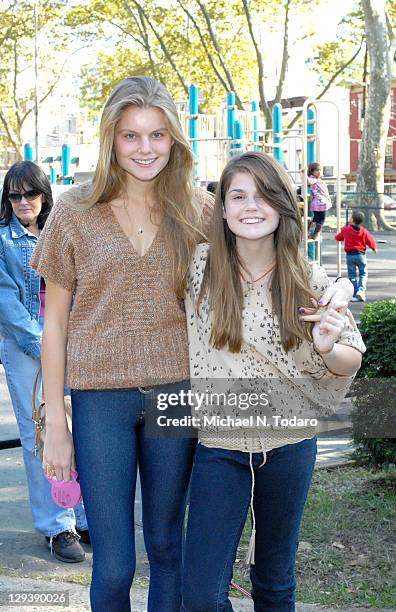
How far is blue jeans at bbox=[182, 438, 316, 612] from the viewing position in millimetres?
2660

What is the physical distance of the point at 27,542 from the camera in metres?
→ 4.54

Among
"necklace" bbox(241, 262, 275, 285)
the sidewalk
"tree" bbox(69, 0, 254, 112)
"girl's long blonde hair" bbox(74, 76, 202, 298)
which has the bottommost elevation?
the sidewalk

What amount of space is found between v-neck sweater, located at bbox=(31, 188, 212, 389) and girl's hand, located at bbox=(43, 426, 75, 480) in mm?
161

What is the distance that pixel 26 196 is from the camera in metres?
4.33

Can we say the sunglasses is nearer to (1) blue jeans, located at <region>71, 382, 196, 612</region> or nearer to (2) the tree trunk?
(1) blue jeans, located at <region>71, 382, 196, 612</region>

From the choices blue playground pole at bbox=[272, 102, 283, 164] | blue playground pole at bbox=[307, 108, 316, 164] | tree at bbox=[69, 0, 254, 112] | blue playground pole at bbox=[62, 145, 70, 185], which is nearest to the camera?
blue playground pole at bbox=[307, 108, 316, 164]

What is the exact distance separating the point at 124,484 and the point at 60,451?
236mm

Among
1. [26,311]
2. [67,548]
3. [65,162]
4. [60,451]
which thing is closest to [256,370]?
[60,451]

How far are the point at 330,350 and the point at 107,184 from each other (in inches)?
33.9

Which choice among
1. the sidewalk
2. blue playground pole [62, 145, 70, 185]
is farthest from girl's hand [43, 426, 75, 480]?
blue playground pole [62, 145, 70, 185]

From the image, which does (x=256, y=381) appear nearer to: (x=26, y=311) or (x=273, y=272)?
(x=273, y=272)

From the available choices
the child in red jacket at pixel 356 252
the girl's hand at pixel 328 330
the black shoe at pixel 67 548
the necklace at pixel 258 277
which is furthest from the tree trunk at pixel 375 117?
the girl's hand at pixel 328 330

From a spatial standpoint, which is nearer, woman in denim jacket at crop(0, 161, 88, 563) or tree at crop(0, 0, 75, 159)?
woman in denim jacket at crop(0, 161, 88, 563)

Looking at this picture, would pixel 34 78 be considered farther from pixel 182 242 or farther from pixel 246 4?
pixel 182 242
